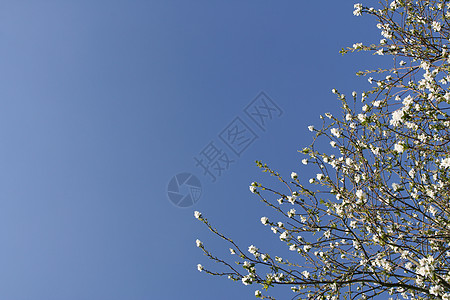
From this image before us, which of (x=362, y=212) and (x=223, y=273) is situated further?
(x=223, y=273)

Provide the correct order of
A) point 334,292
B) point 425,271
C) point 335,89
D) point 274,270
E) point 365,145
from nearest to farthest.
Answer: point 425,271 < point 334,292 < point 274,270 < point 365,145 < point 335,89

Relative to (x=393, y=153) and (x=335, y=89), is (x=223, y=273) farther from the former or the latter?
(x=335, y=89)

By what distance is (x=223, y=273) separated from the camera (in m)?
3.97

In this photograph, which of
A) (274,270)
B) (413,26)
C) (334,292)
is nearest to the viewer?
(334,292)

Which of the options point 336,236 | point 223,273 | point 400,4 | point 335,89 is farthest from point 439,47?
point 223,273

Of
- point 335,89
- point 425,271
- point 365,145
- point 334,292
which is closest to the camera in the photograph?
point 425,271

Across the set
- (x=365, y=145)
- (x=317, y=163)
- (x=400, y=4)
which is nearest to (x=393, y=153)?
(x=365, y=145)

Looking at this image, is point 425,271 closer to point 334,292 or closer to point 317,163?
point 334,292

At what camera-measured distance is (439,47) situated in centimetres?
433

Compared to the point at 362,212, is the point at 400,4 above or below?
above

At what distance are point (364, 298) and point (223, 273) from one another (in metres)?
1.72

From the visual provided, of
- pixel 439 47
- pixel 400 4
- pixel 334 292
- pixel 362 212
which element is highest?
pixel 400 4

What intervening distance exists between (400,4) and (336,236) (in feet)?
12.0

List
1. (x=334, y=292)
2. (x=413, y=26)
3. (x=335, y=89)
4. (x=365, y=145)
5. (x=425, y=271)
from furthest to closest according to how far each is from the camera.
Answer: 1. (x=335, y=89)
2. (x=413, y=26)
3. (x=365, y=145)
4. (x=334, y=292)
5. (x=425, y=271)
